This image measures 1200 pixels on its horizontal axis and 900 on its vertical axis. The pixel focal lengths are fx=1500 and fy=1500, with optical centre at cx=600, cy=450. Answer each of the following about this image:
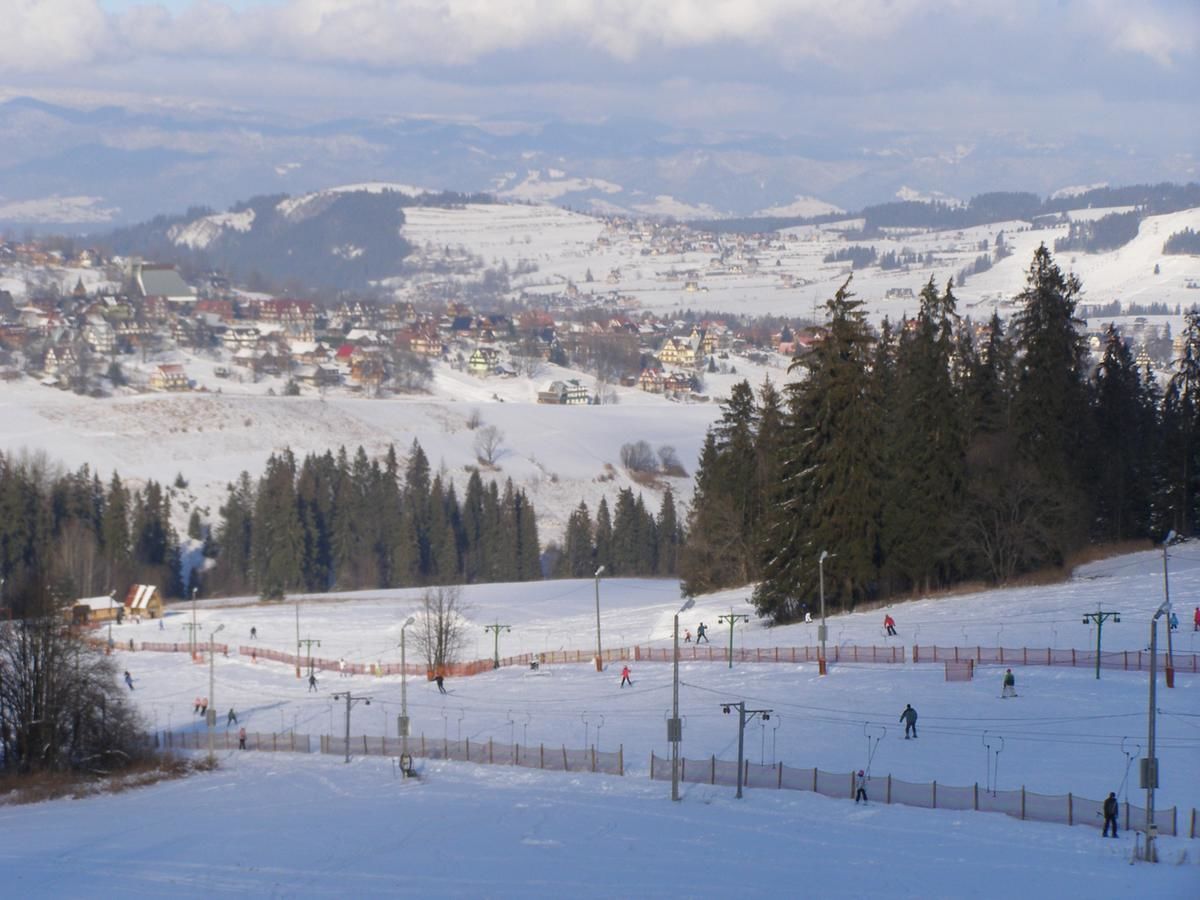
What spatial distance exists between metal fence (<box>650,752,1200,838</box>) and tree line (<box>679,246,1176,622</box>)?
19.5m

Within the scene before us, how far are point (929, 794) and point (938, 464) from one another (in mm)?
26585

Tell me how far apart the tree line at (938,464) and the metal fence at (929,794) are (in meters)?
19.5

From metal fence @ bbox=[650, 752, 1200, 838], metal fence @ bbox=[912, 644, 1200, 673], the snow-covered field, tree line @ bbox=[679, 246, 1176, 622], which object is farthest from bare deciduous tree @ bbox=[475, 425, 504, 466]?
metal fence @ bbox=[650, 752, 1200, 838]

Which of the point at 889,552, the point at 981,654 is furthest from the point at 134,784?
the point at 889,552

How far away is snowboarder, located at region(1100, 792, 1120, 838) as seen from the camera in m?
27.2

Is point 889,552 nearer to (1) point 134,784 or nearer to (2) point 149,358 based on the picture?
(1) point 134,784

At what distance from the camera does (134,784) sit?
131 feet

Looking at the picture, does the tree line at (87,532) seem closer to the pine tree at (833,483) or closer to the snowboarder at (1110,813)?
the pine tree at (833,483)

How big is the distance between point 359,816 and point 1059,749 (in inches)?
614

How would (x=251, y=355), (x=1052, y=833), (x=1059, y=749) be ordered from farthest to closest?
(x=251, y=355) → (x=1059, y=749) → (x=1052, y=833)

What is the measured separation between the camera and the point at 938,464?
2192 inches

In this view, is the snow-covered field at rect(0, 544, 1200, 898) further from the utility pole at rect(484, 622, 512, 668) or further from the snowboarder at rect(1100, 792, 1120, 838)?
the utility pole at rect(484, 622, 512, 668)

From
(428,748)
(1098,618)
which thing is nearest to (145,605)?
(428,748)

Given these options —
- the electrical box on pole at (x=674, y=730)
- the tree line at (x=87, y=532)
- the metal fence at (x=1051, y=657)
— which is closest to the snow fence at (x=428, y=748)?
the electrical box on pole at (x=674, y=730)
